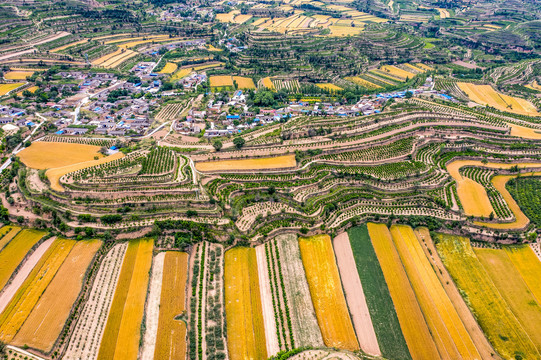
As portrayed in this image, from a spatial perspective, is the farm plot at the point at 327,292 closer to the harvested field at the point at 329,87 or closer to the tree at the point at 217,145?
the tree at the point at 217,145

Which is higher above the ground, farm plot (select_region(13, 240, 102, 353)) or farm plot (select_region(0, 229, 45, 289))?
farm plot (select_region(0, 229, 45, 289))

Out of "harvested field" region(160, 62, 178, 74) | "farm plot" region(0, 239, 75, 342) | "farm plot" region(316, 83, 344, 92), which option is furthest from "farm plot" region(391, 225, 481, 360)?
"harvested field" region(160, 62, 178, 74)

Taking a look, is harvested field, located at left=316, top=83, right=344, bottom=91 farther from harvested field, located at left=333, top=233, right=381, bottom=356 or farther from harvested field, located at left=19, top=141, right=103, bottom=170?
harvested field, located at left=19, top=141, right=103, bottom=170

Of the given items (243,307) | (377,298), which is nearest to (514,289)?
(377,298)

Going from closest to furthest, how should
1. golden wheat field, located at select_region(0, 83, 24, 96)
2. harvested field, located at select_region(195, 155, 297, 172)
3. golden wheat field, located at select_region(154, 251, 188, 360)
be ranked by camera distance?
golden wheat field, located at select_region(154, 251, 188, 360), harvested field, located at select_region(195, 155, 297, 172), golden wheat field, located at select_region(0, 83, 24, 96)

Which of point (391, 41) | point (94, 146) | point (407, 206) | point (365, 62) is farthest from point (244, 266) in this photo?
point (391, 41)
